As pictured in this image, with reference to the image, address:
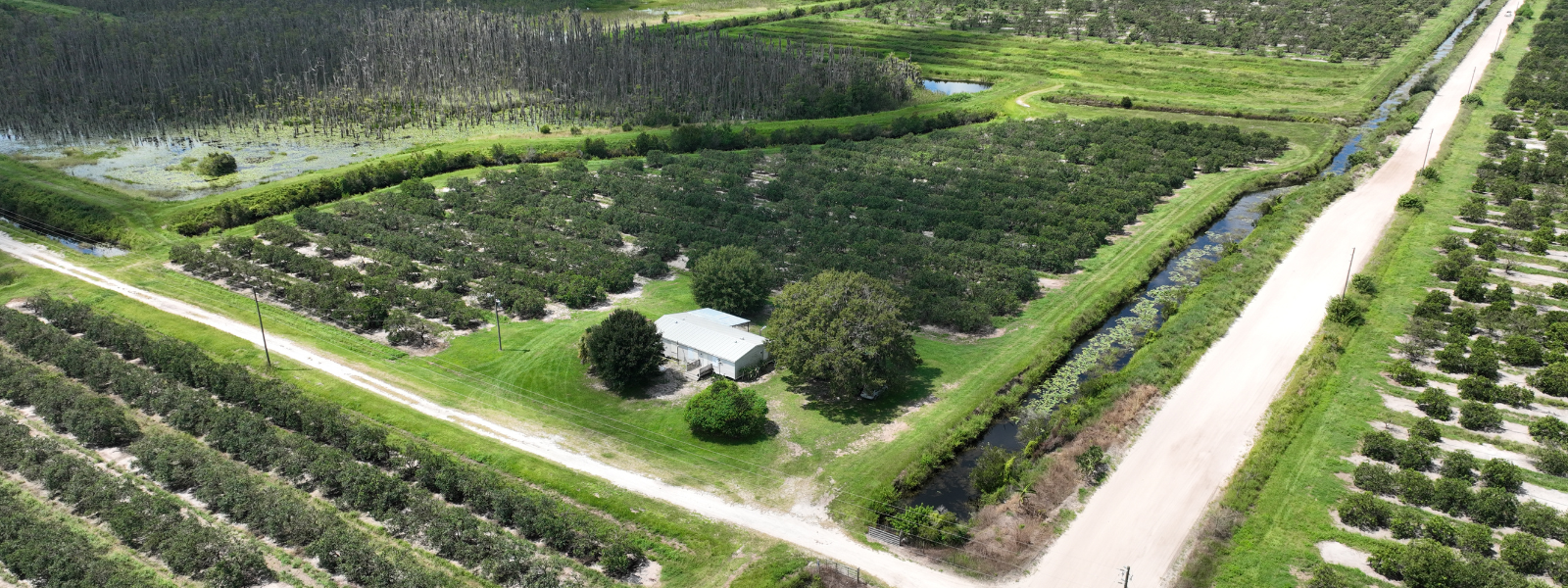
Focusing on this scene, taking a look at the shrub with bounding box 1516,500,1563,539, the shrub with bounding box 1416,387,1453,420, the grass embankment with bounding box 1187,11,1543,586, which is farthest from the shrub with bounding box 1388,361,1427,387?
the shrub with bounding box 1516,500,1563,539

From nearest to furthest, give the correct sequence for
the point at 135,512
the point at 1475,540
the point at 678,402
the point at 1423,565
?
the point at 1423,565 → the point at 1475,540 → the point at 135,512 → the point at 678,402

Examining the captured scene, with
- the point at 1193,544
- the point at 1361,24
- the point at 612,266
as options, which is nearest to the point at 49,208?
the point at 612,266

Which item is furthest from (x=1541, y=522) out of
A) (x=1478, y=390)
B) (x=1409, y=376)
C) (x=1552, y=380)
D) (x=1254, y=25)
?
(x=1254, y=25)

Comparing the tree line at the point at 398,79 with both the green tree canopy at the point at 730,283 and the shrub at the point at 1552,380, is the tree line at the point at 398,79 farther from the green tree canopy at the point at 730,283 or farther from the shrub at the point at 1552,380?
the shrub at the point at 1552,380

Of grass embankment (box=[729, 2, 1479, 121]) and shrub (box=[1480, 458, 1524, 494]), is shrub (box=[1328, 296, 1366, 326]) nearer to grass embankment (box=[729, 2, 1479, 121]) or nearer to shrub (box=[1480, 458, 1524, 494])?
shrub (box=[1480, 458, 1524, 494])

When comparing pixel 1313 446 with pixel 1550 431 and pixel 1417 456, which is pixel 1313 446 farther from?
pixel 1550 431

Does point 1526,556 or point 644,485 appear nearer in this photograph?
point 1526,556

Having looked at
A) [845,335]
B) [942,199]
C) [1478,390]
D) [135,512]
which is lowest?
[135,512]
